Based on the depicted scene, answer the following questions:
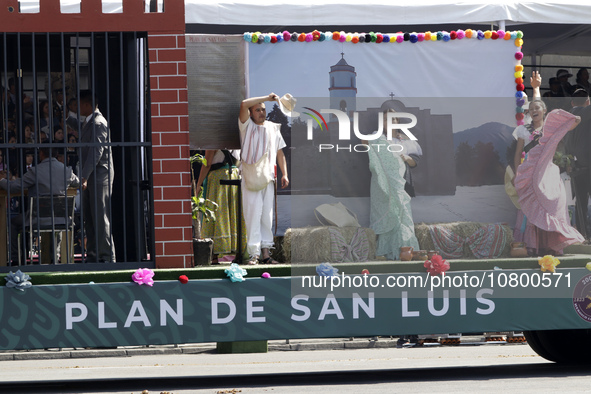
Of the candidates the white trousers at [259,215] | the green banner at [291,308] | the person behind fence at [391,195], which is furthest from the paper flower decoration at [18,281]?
the person behind fence at [391,195]

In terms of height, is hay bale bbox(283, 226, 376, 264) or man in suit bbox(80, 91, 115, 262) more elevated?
man in suit bbox(80, 91, 115, 262)

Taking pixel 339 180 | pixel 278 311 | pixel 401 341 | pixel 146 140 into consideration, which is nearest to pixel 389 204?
pixel 339 180

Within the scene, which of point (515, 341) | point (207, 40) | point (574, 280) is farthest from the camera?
point (515, 341)

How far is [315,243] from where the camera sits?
25.5ft

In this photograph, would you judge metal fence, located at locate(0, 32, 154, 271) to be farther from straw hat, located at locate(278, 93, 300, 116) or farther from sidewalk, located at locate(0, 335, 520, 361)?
sidewalk, located at locate(0, 335, 520, 361)

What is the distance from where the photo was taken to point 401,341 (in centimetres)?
1446

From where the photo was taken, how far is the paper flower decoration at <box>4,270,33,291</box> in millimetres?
6926

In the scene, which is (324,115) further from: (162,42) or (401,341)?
(401,341)

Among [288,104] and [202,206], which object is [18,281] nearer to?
[202,206]

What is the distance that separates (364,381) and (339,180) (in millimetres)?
1759

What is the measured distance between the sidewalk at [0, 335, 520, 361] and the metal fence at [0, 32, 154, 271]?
212 inches

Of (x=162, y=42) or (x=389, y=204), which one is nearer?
(x=162, y=42)

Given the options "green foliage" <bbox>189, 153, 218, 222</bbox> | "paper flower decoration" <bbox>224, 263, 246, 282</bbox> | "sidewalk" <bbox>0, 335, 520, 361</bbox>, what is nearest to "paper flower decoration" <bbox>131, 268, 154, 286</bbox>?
"paper flower decoration" <bbox>224, 263, 246, 282</bbox>

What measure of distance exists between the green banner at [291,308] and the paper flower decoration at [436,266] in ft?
0.19
